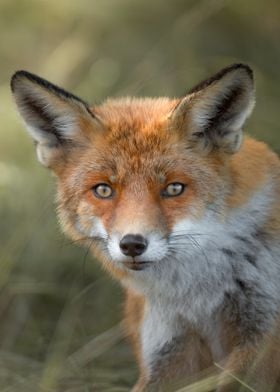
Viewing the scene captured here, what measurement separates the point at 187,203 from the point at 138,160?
0.33 meters

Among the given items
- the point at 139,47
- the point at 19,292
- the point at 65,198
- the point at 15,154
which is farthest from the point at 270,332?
the point at 139,47

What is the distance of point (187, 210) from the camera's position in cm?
519

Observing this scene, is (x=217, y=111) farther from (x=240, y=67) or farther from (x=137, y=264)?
(x=137, y=264)

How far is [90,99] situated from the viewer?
331 inches

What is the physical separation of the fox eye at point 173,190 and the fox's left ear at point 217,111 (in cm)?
29

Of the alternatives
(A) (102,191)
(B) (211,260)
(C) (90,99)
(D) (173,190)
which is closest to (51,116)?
(A) (102,191)

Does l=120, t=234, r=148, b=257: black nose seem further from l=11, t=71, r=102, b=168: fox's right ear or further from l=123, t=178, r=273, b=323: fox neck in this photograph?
l=11, t=71, r=102, b=168: fox's right ear

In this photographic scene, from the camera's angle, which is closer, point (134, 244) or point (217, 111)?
point (134, 244)

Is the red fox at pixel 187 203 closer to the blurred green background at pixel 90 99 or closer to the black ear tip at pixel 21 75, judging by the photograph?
the black ear tip at pixel 21 75

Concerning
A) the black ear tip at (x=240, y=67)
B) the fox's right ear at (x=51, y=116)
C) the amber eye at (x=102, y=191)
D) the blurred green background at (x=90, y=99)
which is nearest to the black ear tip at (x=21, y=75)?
the fox's right ear at (x=51, y=116)

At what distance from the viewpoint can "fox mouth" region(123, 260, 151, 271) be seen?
5.02 metres

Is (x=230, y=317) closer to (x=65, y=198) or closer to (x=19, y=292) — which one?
(x=65, y=198)

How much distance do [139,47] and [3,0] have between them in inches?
58.4

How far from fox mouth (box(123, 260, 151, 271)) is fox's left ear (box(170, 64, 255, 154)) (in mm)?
721
